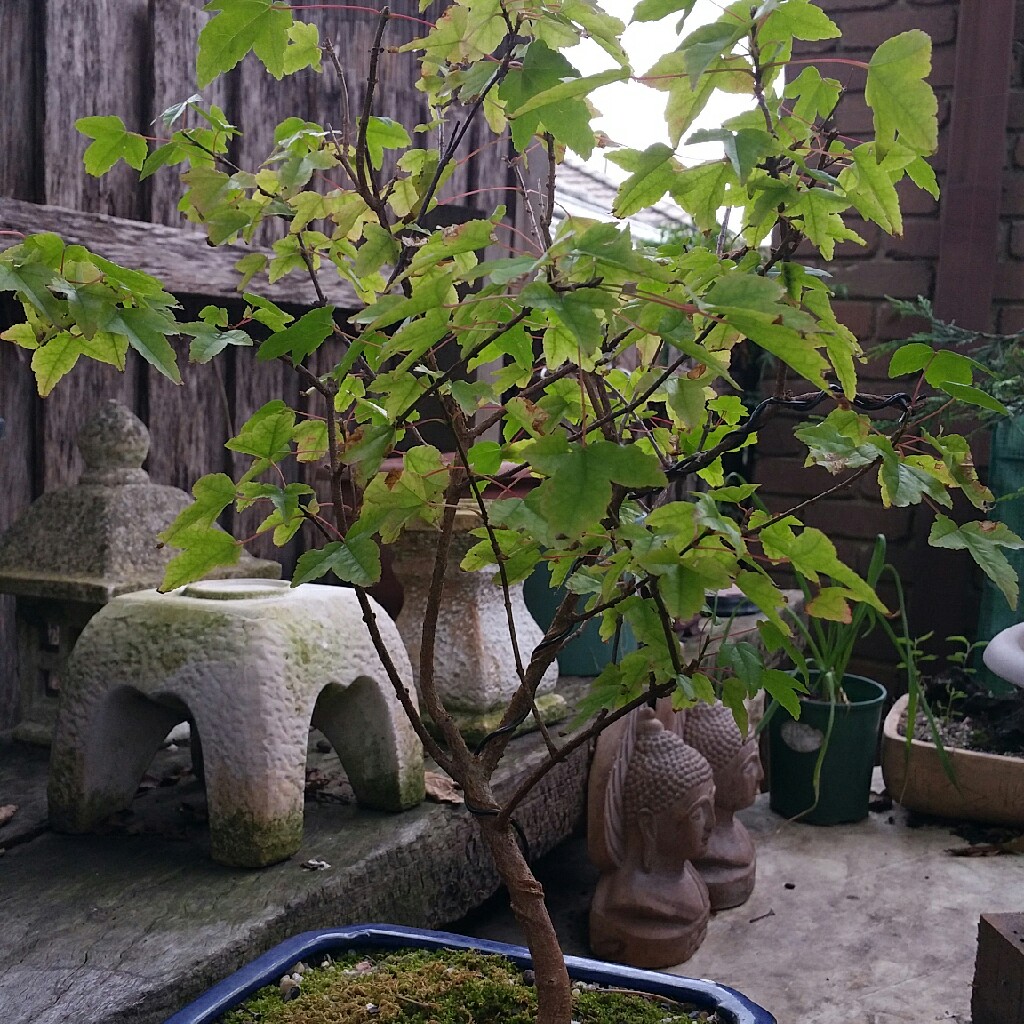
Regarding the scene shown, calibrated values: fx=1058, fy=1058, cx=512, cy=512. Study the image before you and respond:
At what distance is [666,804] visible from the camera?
1.89 metres

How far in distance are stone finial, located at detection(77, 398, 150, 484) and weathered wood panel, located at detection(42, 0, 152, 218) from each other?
0.46m

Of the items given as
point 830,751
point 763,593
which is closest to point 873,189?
point 763,593

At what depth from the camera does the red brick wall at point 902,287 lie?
3.52 metres

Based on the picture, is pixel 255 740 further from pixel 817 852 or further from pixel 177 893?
pixel 817 852

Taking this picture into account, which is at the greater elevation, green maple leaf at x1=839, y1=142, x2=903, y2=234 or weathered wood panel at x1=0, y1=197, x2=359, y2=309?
weathered wood panel at x1=0, y1=197, x2=359, y2=309

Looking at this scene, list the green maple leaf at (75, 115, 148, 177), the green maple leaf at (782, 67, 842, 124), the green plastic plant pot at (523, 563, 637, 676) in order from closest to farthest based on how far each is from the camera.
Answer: the green maple leaf at (782, 67, 842, 124), the green maple leaf at (75, 115, 148, 177), the green plastic plant pot at (523, 563, 637, 676)

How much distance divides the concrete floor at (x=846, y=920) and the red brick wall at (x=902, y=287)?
112 centimetres

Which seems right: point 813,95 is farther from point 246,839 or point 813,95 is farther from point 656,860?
point 656,860

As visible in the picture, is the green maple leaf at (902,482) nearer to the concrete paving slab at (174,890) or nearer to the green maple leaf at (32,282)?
the green maple leaf at (32,282)

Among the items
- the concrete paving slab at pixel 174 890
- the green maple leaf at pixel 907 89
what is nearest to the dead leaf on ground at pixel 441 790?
the concrete paving slab at pixel 174 890

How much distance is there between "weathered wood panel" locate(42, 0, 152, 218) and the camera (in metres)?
2.02

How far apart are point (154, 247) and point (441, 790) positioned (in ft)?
4.06

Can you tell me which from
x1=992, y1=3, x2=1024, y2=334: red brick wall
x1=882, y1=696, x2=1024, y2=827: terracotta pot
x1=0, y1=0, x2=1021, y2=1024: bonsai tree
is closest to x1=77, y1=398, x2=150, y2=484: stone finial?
x1=0, y1=0, x2=1021, y2=1024: bonsai tree

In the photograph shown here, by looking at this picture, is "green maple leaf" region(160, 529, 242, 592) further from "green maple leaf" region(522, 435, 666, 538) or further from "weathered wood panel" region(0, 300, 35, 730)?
"weathered wood panel" region(0, 300, 35, 730)
